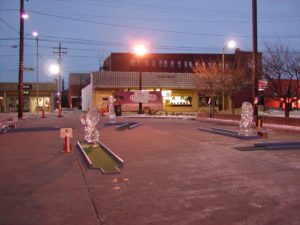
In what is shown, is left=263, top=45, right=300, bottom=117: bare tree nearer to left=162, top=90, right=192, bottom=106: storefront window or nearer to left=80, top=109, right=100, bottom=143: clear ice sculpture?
left=80, top=109, right=100, bottom=143: clear ice sculpture

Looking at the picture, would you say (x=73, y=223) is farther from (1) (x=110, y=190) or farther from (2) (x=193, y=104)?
(2) (x=193, y=104)

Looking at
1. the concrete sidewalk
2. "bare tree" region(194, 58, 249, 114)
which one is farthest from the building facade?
the concrete sidewalk

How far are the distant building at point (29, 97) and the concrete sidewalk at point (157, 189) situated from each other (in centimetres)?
4576

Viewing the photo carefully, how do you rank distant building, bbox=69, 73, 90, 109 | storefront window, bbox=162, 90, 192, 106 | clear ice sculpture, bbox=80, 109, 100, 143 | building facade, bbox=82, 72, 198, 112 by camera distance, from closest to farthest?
clear ice sculpture, bbox=80, 109, 100, 143 → building facade, bbox=82, 72, 198, 112 → storefront window, bbox=162, 90, 192, 106 → distant building, bbox=69, 73, 90, 109

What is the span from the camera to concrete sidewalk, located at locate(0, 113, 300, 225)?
5.89 m

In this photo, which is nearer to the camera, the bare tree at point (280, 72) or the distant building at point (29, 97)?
Result: the bare tree at point (280, 72)

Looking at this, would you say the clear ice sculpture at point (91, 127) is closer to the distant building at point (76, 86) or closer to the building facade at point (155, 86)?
the building facade at point (155, 86)

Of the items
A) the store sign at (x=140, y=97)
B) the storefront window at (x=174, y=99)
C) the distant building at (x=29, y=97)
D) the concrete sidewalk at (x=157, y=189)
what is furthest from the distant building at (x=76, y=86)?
the concrete sidewalk at (x=157, y=189)

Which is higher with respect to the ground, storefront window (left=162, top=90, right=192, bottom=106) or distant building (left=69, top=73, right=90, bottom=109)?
distant building (left=69, top=73, right=90, bottom=109)

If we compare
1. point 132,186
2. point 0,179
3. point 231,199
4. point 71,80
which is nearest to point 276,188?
point 231,199

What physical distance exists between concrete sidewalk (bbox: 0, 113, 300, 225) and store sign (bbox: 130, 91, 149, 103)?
3170cm

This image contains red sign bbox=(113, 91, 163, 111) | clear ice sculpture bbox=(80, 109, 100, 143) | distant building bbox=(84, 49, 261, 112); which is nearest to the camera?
clear ice sculpture bbox=(80, 109, 100, 143)

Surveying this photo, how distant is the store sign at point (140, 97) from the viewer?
145ft

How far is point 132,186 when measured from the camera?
7879 mm
